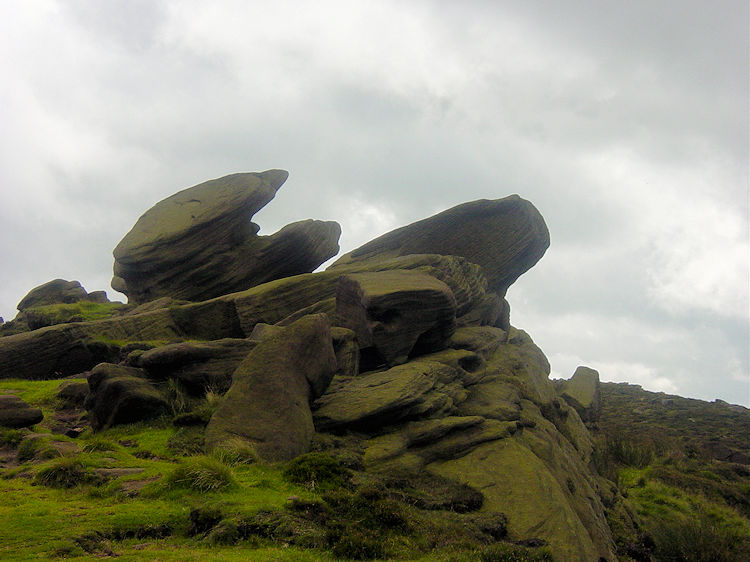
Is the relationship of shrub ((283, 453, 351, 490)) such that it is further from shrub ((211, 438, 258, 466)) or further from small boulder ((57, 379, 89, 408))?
small boulder ((57, 379, 89, 408))

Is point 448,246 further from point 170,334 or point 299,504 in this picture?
point 299,504

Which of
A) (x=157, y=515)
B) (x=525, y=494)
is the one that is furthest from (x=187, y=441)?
(x=525, y=494)

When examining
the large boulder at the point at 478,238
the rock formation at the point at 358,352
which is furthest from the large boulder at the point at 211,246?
the large boulder at the point at 478,238

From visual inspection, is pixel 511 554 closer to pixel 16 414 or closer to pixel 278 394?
pixel 278 394

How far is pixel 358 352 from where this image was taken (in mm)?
25594

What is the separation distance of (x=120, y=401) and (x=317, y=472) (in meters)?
9.04

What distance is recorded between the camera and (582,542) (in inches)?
643

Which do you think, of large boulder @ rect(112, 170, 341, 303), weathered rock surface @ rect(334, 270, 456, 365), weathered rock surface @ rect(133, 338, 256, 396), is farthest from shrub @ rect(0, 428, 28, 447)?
large boulder @ rect(112, 170, 341, 303)

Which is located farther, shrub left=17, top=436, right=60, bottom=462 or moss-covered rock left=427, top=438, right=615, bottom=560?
shrub left=17, top=436, right=60, bottom=462

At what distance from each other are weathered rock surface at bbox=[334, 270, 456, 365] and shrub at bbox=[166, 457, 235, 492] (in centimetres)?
1190

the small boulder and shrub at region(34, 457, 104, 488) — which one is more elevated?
the small boulder

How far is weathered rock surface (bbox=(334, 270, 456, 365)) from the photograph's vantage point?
1015 inches

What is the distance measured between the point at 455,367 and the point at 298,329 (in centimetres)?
847

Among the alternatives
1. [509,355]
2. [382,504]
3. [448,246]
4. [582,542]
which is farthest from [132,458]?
[448,246]
